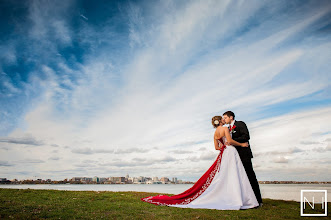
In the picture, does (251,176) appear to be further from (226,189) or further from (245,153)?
(226,189)

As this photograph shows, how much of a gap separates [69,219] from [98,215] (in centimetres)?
96

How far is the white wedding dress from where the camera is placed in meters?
9.02

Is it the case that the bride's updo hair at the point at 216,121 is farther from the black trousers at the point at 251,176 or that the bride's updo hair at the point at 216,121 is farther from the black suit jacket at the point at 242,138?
the black trousers at the point at 251,176

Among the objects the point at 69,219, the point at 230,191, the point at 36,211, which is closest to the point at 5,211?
the point at 36,211

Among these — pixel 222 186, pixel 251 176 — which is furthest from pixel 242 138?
pixel 222 186

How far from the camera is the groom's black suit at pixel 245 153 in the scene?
974 centimetres

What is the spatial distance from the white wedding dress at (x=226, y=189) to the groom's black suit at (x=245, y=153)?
0.32 m

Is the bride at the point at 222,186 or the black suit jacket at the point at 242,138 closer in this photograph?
the bride at the point at 222,186

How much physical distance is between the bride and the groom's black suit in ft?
0.89

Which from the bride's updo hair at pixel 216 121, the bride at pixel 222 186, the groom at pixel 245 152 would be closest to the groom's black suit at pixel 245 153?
the groom at pixel 245 152

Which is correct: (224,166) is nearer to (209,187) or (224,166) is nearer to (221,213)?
(209,187)

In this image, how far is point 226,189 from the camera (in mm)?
9469

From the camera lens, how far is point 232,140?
965cm

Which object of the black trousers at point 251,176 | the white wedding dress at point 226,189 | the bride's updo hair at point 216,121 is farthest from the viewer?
the bride's updo hair at point 216,121
